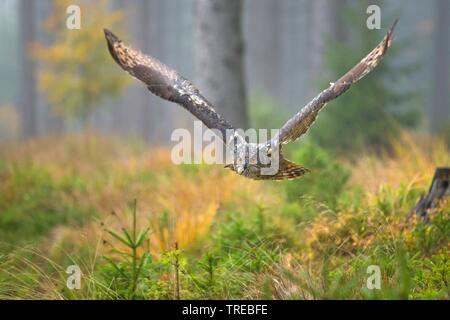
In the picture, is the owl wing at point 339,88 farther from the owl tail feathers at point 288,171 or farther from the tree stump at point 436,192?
the tree stump at point 436,192

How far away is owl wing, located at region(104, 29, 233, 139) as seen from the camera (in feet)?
14.3

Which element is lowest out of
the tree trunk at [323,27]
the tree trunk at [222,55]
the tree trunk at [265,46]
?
the tree trunk at [222,55]

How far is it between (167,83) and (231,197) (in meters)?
2.51

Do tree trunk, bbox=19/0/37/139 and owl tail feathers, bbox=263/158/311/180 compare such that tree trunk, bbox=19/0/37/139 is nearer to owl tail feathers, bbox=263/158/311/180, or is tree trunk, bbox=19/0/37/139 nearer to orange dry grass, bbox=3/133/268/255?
orange dry grass, bbox=3/133/268/255

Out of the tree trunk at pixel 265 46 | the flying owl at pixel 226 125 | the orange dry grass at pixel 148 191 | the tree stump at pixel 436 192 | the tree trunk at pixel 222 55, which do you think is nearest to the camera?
the flying owl at pixel 226 125

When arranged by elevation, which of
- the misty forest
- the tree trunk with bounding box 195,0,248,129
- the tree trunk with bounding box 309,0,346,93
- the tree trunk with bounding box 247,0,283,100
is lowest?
the misty forest

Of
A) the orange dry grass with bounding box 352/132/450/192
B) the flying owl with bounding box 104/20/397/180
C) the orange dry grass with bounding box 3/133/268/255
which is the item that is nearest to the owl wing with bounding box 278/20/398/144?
the flying owl with bounding box 104/20/397/180

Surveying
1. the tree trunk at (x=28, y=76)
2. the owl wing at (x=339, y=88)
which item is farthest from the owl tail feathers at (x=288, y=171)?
the tree trunk at (x=28, y=76)

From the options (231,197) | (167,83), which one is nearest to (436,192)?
(167,83)

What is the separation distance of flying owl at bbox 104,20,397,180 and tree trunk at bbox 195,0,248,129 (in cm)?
411

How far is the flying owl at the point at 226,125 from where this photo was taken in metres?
4.07

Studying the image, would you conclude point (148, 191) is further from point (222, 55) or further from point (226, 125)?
point (226, 125)
